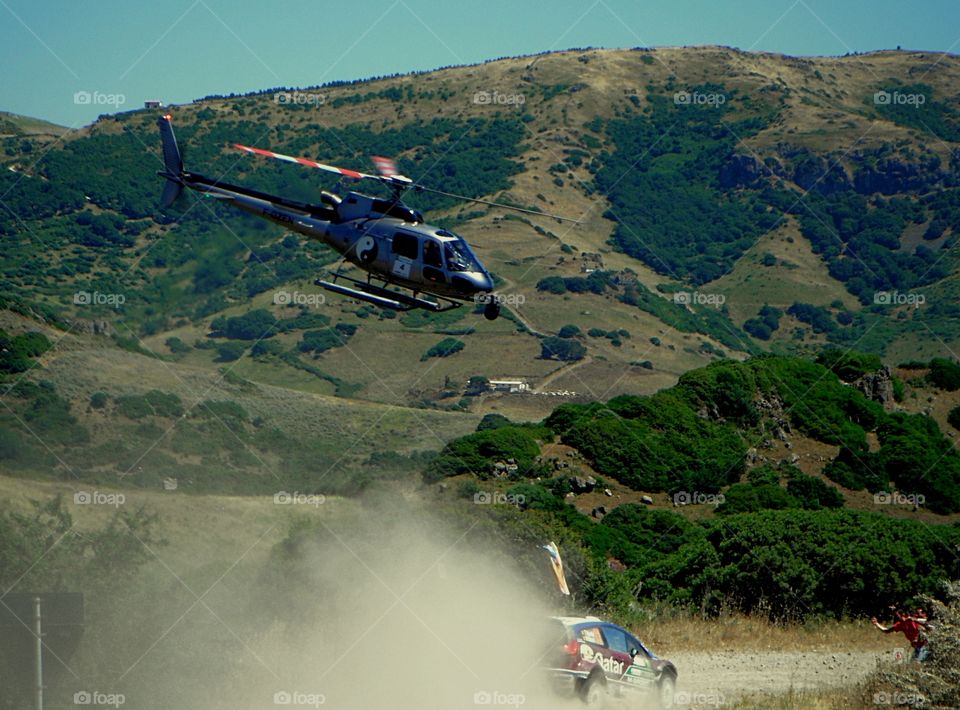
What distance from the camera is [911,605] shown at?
29578mm

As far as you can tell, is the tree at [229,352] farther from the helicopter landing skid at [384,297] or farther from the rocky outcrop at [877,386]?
the helicopter landing skid at [384,297]

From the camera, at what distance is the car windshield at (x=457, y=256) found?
29.1 metres

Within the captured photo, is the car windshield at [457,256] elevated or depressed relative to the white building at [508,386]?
depressed

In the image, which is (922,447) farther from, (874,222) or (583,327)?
(874,222)

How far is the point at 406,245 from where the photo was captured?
29578 mm

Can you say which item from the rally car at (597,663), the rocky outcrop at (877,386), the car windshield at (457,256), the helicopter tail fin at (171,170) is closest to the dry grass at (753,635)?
the rally car at (597,663)

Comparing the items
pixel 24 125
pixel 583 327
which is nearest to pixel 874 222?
pixel 583 327

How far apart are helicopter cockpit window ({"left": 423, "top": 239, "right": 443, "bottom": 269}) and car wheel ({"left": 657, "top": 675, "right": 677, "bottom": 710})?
38.3 feet

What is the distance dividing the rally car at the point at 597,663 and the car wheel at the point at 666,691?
0.12 meters

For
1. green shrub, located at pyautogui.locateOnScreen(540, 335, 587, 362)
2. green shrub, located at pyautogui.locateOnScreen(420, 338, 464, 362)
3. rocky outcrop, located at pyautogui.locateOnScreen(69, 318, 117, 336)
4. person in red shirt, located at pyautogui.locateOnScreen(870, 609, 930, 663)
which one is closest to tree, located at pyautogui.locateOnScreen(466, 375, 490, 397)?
green shrub, located at pyautogui.locateOnScreen(420, 338, 464, 362)

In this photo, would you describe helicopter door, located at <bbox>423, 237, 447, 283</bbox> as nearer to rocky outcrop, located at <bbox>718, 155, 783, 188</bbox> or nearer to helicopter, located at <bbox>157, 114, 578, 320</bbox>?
helicopter, located at <bbox>157, 114, 578, 320</bbox>

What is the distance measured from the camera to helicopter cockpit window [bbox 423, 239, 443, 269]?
2909 cm

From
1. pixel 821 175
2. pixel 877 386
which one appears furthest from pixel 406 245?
pixel 821 175

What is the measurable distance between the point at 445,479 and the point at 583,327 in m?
69.7
